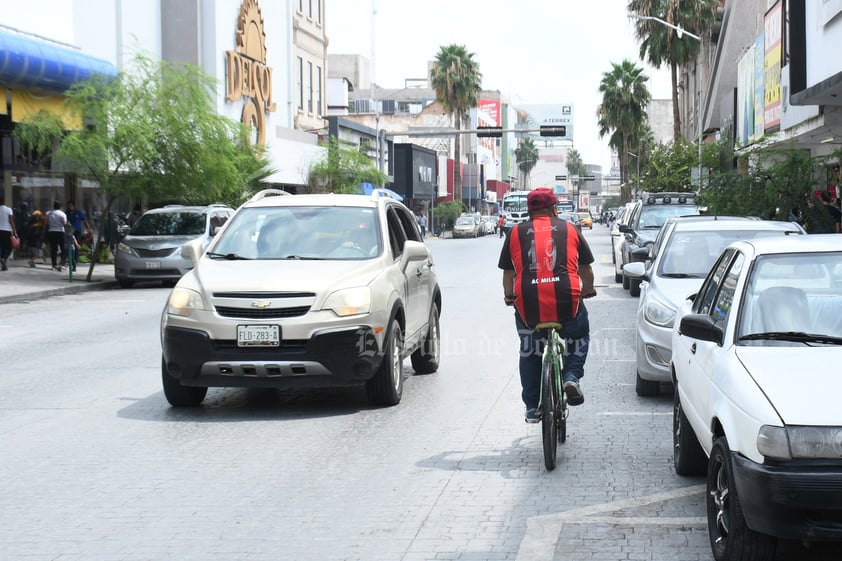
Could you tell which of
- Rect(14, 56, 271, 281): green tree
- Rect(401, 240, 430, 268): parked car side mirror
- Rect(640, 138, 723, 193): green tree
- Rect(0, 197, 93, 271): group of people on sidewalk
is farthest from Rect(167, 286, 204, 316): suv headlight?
Rect(640, 138, 723, 193): green tree

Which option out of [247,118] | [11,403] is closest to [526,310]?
[11,403]

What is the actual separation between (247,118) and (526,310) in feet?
121

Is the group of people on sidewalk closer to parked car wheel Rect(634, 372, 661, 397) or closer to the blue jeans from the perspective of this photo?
parked car wheel Rect(634, 372, 661, 397)

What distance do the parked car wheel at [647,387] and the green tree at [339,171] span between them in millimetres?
43818

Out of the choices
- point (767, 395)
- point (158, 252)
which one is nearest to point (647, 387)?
point (767, 395)

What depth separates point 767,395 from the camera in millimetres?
4691

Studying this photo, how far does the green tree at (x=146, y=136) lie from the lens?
2695 cm

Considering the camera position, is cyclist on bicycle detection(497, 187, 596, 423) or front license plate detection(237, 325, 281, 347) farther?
front license plate detection(237, 325, 281, 347)

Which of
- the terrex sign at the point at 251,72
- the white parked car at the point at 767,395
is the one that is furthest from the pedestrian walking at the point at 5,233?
the white parked car at the point at 767,395

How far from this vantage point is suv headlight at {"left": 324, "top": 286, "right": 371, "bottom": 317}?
904cm

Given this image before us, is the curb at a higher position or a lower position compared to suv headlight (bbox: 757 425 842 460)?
lower

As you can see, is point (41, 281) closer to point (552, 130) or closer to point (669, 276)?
point (669, 276)

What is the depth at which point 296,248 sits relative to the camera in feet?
33.4

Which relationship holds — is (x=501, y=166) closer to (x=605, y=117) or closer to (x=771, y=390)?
(x=605, y=117)
